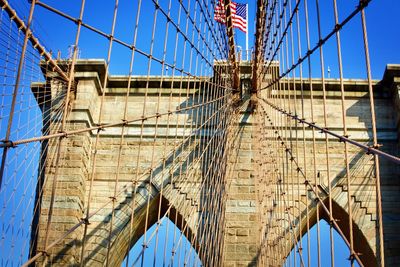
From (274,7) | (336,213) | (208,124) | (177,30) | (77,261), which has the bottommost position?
(77,261)

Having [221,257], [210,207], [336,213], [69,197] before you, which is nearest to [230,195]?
[210,207]

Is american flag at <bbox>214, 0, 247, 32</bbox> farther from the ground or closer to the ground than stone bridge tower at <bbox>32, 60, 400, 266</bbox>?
farther from the ground

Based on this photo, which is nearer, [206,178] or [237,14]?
[206,178]

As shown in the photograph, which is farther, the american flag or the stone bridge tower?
the american flag

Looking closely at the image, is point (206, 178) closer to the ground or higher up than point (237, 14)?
closer to the ground

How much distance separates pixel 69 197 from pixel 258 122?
399cm

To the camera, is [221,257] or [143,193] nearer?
[221,257]

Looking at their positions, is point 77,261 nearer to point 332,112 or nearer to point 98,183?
point 98,183

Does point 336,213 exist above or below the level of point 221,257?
above

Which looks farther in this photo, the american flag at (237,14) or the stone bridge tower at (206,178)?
the american flag at (237,14)

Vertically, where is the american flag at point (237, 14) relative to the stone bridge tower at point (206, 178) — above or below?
above

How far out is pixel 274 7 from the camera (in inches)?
387

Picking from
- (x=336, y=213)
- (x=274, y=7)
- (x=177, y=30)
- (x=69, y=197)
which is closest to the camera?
(x=177, y=30)

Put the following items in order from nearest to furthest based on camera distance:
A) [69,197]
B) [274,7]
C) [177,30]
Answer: [177,30], [274,7], [69,197]
